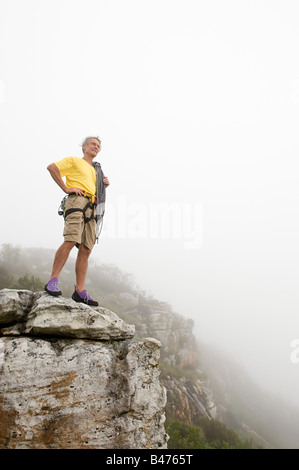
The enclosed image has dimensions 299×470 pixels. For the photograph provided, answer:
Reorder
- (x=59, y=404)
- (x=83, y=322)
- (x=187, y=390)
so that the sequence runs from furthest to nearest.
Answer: (x=187, y=390)
(x=83, y=322)
(x=59, y=404)

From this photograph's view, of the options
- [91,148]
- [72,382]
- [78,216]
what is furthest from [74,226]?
[72,382]

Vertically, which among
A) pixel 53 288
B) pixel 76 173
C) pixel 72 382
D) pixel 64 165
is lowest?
pixel 72 382

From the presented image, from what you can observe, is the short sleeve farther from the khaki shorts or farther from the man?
the khaki shorts

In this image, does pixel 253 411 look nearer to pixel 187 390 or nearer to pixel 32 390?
pixel 187 390

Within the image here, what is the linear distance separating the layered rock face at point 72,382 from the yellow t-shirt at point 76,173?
1970mm

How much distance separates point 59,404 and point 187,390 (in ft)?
33.7

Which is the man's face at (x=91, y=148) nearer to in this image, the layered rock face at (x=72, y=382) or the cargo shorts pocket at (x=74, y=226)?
the cargo shorts pocket at (x=74, y=226)

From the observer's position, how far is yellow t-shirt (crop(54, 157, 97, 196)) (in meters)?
4.41

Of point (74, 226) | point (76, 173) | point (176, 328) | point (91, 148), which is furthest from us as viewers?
point (176, 328)

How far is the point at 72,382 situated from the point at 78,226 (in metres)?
2.26

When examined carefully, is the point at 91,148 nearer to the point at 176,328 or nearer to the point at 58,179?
the point at 58,179

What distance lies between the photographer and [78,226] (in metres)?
4.15

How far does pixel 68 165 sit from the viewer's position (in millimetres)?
4410
